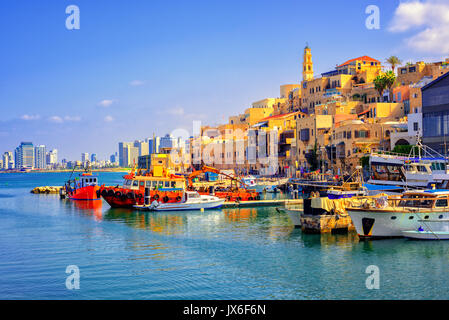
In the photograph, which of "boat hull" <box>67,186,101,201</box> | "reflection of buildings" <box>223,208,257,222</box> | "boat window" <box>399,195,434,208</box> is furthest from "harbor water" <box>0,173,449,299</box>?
"boat hull" <box>67,186,101,201</box>

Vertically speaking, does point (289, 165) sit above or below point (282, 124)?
below

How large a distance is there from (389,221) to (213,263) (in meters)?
12.0

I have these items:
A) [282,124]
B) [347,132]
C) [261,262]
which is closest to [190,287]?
[261,262]

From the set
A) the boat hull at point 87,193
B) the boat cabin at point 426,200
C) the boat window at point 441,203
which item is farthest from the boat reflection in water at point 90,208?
the boat window at point 441,203

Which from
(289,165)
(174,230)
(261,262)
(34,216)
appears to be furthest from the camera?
(289,165)

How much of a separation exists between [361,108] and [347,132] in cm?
1887

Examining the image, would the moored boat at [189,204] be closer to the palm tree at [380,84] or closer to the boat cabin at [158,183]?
the boat cabin at [158,183]

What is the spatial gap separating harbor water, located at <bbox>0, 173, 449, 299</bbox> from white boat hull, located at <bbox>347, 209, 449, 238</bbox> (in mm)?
751

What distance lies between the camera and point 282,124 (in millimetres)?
112125

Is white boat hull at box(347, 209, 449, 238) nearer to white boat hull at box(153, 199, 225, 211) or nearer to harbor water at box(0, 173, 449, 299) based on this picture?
harbor water at box(0, 173, 449, 299)

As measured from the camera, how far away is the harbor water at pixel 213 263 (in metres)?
20.2

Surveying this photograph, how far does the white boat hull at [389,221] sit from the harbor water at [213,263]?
75 cm
